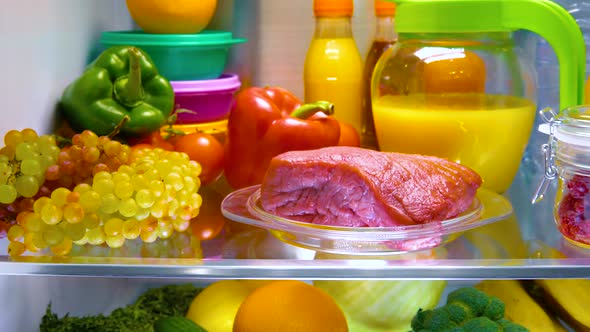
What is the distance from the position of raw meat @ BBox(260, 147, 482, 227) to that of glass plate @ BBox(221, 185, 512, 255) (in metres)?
0.01

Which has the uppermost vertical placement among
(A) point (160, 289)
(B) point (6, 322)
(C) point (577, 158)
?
(C) point (577, 158)

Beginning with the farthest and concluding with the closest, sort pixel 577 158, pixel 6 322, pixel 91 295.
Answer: pixel 91 295
pixel 6 322
pixel 577 158

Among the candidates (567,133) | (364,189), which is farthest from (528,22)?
(364,189)

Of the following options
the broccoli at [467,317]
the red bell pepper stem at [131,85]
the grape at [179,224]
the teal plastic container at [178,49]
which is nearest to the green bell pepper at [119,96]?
the red bell pepper stem at [131,85]

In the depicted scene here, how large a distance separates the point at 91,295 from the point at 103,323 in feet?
0.39

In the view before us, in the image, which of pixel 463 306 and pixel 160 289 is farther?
pixel 160 289

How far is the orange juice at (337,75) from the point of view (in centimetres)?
122

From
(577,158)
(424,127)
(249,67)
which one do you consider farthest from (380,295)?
(249,67)

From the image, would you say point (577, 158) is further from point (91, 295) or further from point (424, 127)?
point (91, 295)

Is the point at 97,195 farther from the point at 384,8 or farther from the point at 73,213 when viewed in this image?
the point at 384,8

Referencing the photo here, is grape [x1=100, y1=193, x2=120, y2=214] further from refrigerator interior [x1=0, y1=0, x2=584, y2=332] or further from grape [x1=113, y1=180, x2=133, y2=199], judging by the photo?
refrigerator interior [x1=0, y1=0, x2=584, y2=332]

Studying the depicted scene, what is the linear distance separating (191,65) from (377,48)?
33 centimetres

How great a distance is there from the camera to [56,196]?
0.76m

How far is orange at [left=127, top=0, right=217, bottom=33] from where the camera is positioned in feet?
3.92
